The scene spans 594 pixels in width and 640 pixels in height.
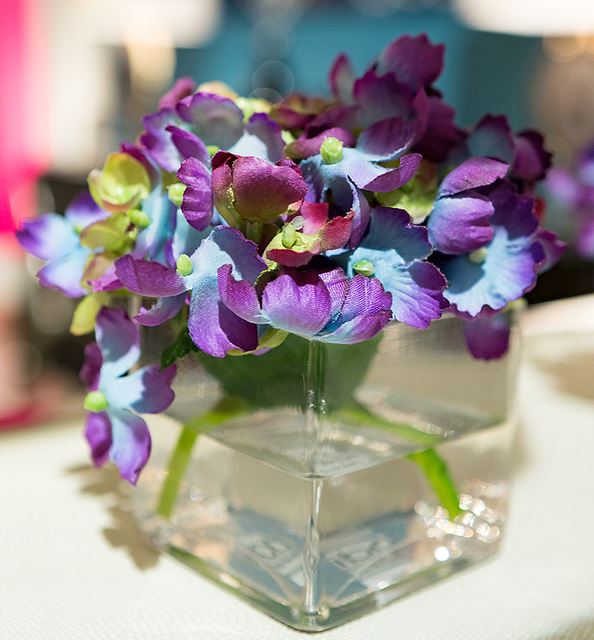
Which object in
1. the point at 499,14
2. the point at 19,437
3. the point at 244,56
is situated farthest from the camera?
the point at 244,56

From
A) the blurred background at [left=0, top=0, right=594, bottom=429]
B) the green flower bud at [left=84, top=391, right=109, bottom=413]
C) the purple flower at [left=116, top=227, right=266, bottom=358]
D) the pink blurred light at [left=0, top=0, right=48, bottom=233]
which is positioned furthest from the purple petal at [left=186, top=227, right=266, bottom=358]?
the pink blurred light at [left=0, top=0, right=48, bottom=233]

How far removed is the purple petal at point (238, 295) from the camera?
0.41 meters

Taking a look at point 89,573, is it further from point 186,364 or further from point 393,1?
point 393,1

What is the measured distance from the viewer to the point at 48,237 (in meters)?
0.55

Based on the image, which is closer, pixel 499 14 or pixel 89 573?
pixel 89 573

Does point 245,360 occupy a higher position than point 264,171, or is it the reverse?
point 264,171

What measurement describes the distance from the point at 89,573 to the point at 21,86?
4.15 metres

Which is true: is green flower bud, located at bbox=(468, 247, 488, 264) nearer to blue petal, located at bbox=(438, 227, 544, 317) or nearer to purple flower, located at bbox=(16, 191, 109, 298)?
blue petal, located at bbox=(438, 227, 544, 317)

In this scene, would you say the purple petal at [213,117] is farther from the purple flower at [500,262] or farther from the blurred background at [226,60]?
the blurred background at [226,60]

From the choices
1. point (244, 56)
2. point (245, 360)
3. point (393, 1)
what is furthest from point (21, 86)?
point (245, 360)

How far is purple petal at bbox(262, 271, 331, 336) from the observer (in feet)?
1.33

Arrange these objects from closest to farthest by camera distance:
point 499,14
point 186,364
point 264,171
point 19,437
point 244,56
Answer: point 264,171 → point 186,364 → point 19,437 → point 499,14 → point 244,56

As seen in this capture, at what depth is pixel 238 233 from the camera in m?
0.43

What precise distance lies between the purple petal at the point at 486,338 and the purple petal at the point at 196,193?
0.17 metres
